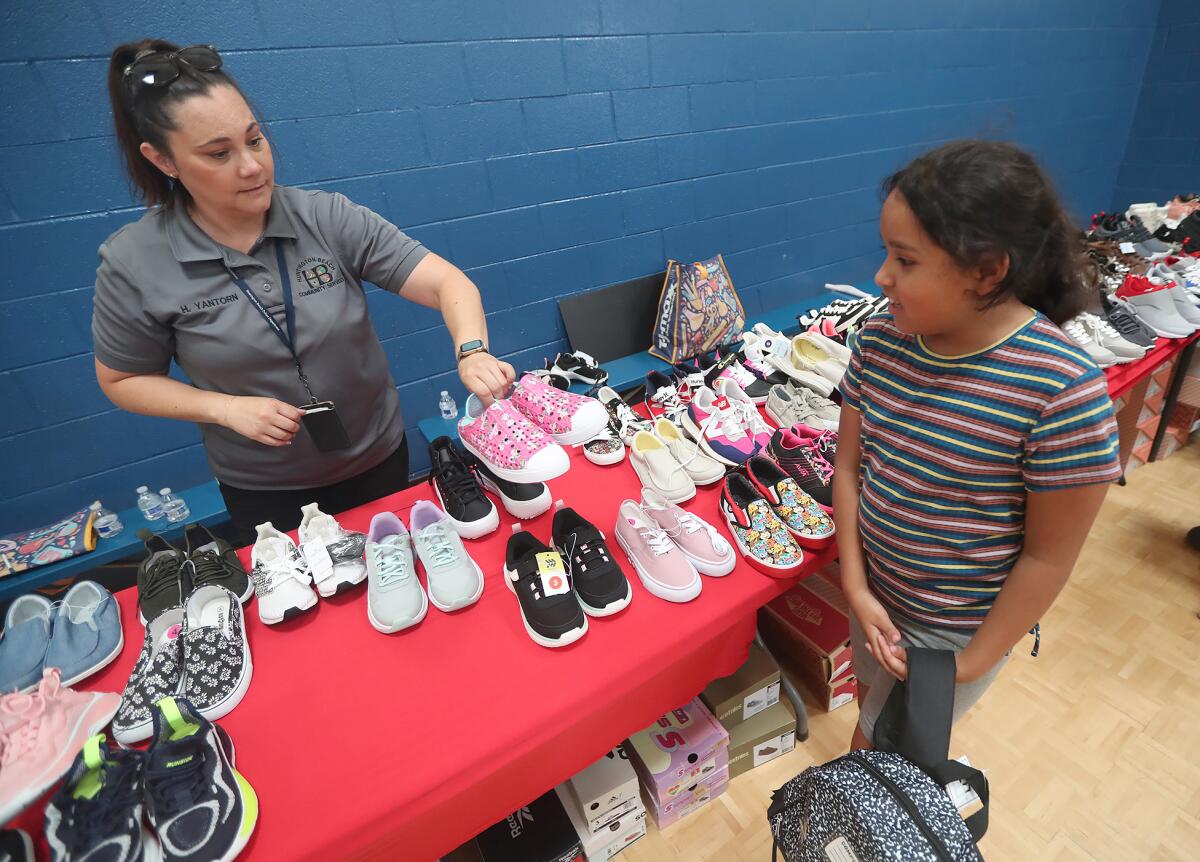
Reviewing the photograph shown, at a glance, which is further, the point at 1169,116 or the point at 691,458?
the point at 1169,116

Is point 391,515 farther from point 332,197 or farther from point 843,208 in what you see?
point 843,208

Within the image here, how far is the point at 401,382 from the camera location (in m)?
2.67

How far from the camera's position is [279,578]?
1.21 m

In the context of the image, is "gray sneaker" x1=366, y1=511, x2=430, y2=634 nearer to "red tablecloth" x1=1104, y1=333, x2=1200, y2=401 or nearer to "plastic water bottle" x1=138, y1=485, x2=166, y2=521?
"plastic water bottle" x1=138, y1=485, x2=166, y2=521

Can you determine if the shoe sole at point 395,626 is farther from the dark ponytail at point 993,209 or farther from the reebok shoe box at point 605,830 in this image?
the dark ponytail at point 993,209

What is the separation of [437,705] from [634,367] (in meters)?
2.18

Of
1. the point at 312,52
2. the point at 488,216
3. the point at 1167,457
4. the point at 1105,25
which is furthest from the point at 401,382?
the point at 1105,25

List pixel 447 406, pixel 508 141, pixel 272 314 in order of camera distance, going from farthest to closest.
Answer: pixel 447 406 → pixel 508 141 → pixel 272 314

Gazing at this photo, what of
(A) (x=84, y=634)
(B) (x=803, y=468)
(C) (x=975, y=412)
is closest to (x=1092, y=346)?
(B) (x=803, y=468)

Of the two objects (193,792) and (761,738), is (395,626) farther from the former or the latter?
(761,738)

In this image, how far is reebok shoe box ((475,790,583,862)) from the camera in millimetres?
1412

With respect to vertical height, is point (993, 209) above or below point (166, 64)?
below

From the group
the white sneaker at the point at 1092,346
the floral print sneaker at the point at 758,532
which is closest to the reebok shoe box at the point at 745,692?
the floral print sneaker at the point at 758,532

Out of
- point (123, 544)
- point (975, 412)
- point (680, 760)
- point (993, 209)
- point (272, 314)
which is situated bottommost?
point (680, 760)
